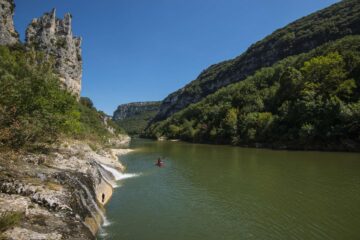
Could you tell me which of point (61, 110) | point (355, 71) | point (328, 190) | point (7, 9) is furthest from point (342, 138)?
point (7, 9)

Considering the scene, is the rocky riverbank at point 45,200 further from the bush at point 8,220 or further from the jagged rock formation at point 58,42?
the jagged rock formation at point 58,42

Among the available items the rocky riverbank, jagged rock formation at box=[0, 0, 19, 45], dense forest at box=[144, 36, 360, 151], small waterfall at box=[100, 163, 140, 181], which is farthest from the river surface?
jagged rock formation at box=[0, 0, 19, 45]

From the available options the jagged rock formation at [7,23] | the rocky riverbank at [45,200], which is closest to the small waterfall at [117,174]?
the rocky riverbank at [45,200]

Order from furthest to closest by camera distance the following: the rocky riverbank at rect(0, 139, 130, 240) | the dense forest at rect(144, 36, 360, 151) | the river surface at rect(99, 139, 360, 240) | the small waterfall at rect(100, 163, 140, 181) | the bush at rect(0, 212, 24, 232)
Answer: the dense forest at rect(144, 36, 360, 151) < the small waterfall at rect(100, 163, 140, 181) < the river surface at rect(99, 139, 360, 240) < the rocky riverbank at rect(0, 139, 130, 240) < the bush at rect(0, 212, 24, 232)

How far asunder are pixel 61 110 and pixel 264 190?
2551 cm

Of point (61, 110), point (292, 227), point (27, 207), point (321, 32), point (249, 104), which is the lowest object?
point (292, 227)

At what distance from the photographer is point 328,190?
87.0 feet

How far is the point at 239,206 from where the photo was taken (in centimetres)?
2262

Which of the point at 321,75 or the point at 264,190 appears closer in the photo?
the point at 264,190

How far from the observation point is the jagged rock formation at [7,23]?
72.3 m

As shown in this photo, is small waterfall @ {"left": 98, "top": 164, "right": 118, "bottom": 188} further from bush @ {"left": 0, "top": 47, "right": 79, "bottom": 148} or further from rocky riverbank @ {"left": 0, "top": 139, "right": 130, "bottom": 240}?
rocky riverbank @ {"left": 0, "top": 139, "right": 130, "bottom": 240}

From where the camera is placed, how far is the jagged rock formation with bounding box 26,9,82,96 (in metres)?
94.8

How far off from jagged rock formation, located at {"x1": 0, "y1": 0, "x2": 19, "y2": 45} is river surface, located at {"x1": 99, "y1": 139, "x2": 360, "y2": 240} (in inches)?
2556

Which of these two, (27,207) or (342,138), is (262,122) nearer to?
(342,138)
